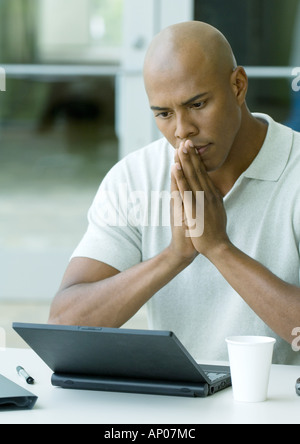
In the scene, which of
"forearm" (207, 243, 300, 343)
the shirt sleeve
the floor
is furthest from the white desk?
the floor

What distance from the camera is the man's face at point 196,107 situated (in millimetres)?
1569

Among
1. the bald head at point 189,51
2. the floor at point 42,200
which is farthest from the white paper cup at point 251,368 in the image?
the floor at point 42,200

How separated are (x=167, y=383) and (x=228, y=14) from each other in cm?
270

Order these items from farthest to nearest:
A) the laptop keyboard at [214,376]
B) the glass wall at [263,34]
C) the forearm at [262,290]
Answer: the glass wall at [263,34]
the forearm at [262,290]
the laptop keyboard at [214,376]

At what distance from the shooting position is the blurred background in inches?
144

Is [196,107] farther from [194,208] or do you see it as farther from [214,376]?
[214,376]

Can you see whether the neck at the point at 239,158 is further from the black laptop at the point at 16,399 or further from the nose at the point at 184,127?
the black laptop at the point at 16,399

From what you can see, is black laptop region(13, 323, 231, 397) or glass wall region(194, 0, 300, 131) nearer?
black laptop region(13, 323, 231, 397)

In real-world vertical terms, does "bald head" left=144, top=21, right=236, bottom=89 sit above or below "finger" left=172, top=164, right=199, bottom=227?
above

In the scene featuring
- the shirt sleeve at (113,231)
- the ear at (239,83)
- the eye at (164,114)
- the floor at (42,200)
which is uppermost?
the floor at (42,200)

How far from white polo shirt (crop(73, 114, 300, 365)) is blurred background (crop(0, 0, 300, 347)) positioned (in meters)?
1.55

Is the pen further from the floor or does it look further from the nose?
the floor

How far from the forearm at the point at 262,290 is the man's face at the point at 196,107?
8.1 inches

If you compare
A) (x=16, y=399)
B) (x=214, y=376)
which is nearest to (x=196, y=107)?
(x=214, y=376)
